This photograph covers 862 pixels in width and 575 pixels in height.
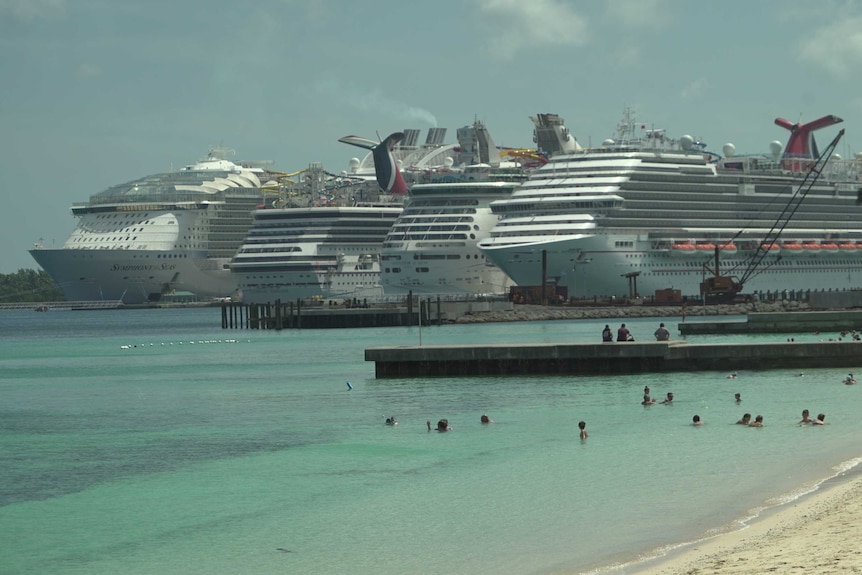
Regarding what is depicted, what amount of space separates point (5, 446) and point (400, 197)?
13440 cm

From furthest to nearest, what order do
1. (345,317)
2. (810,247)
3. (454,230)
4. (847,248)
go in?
1. (454,230)
2. (847,248)
3. (810,247)
4. (345,317)

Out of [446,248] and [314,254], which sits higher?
[314,254]

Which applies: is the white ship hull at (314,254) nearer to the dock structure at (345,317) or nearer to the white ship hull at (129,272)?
the white ship hull at (129,272)

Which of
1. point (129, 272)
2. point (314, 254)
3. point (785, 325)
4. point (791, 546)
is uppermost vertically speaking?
point (314, 254)

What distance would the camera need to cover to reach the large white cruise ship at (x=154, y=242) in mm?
174625

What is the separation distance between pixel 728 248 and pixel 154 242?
77.7 meters

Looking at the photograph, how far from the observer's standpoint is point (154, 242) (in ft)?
576

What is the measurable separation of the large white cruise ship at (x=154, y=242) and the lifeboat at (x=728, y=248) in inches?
2908

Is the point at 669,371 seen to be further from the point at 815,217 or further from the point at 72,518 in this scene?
the point at 815,217

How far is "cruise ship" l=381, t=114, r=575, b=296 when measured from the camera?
134m

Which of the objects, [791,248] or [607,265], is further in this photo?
[791,248]

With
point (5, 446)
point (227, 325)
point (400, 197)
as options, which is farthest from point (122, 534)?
point (400, 197)

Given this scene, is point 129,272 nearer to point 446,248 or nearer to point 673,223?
point 446,248

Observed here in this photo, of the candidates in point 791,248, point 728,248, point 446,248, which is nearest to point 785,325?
point 728,248
